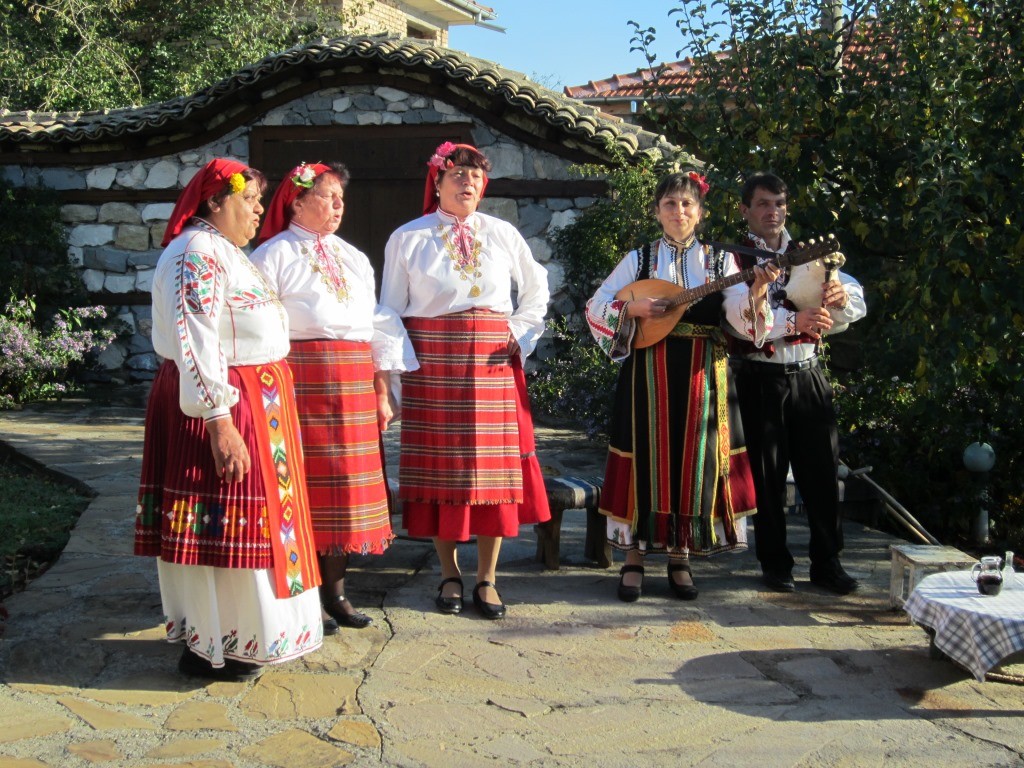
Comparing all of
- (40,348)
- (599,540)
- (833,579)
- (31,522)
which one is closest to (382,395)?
(599,540)

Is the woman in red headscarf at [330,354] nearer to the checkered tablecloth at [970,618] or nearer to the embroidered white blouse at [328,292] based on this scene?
the embroidered white blouse at [328,292]

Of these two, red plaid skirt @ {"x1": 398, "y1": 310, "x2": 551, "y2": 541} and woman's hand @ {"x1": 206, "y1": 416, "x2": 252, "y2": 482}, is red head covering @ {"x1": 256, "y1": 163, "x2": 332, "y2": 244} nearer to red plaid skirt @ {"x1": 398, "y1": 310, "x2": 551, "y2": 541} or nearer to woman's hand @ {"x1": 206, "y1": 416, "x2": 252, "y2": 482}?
red plaid skirt @ {"x1": 398, "y1": 310, "x2": 551, "y2": 541}

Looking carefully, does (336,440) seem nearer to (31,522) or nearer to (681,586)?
(681,586)

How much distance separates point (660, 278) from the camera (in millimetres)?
4672

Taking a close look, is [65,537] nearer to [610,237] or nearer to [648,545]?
[648,545]

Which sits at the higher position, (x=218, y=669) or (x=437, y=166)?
(x=437, y=166)

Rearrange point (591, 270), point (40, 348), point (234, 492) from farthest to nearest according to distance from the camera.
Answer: point (40, 348) < point (591, 270) < point (234, 492)

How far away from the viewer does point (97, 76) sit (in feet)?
47.9

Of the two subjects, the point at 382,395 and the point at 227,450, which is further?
the point at 382,395

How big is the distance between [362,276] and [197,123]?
733 cm

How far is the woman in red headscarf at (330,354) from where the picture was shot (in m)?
4.15

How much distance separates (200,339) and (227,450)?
35cm

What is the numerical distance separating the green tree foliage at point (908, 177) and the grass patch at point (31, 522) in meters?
3.73

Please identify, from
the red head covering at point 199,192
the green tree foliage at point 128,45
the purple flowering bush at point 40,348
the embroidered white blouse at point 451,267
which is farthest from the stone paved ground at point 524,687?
the green tree foliage at point 128,45
